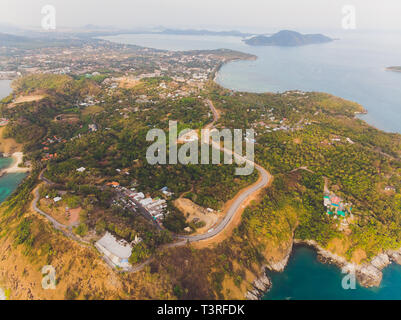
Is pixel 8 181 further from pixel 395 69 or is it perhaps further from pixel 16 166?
pixel 395 69

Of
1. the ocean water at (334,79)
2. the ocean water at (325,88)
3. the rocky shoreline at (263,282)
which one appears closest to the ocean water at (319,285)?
the ocean water at (325,88)

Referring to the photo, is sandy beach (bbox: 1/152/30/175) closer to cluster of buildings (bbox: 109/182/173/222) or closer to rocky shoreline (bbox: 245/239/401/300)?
cluster of buildings (bbox: 109/182/173/222)

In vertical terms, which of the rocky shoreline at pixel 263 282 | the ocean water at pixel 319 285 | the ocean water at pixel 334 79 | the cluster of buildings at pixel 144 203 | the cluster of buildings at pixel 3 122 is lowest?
the ocean water at pixel 319 285

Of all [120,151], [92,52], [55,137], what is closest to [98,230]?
[120,151]

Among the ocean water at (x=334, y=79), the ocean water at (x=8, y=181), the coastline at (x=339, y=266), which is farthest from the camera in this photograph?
the ocean water at (x=334, y=79)

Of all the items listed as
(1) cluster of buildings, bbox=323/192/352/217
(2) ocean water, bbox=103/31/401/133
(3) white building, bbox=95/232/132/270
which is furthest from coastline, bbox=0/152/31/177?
(2) ocean water, bbox=103/31/401/133

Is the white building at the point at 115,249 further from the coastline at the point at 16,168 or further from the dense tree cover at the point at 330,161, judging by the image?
the coastline at the point at 16,168
